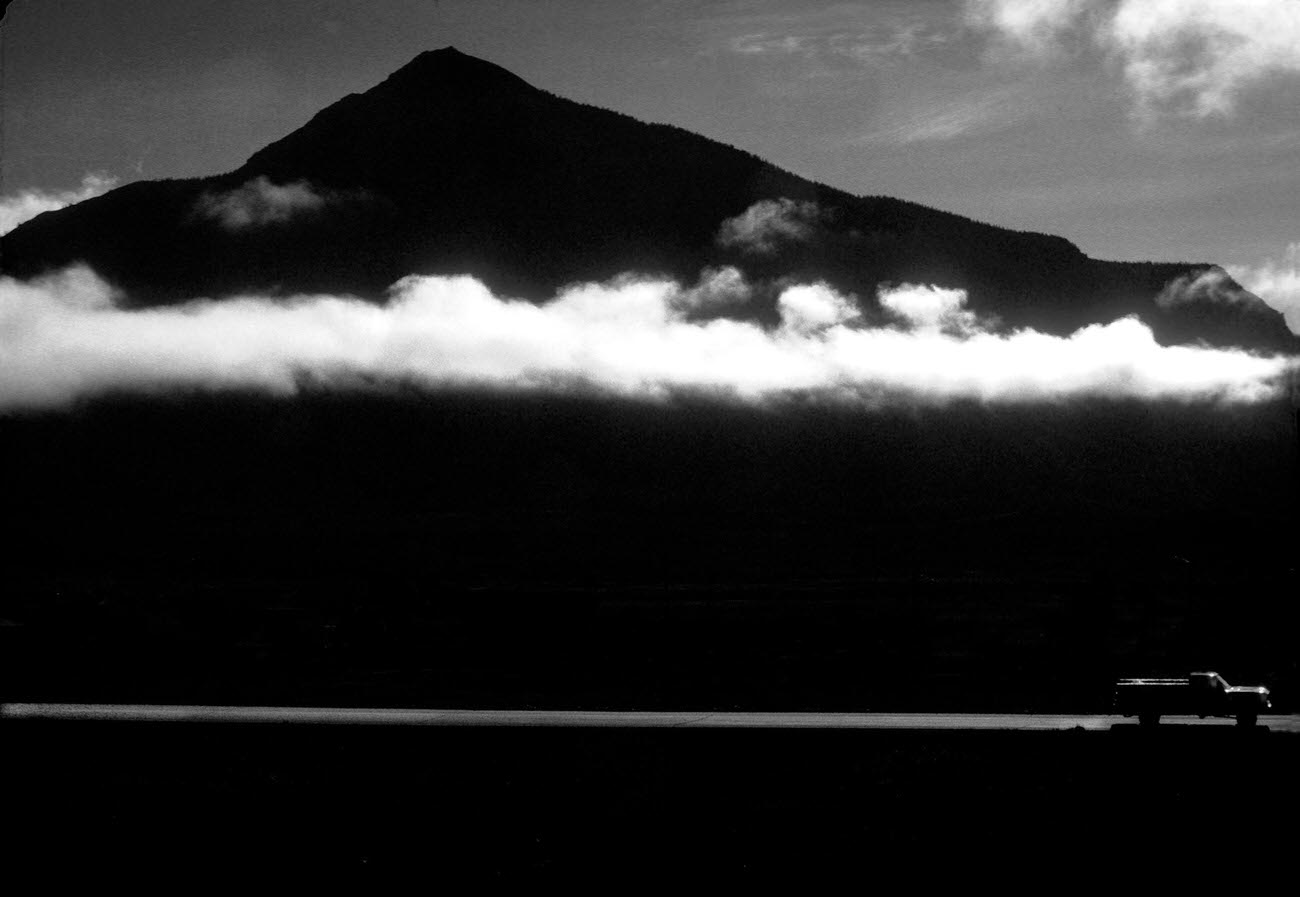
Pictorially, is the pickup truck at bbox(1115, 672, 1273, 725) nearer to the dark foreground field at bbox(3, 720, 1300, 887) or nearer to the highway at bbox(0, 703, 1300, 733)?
the highway at bbox(0, 703, 1300, 733)

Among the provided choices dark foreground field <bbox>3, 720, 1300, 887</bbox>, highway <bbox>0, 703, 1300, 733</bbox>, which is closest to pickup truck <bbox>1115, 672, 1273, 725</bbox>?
highway <bbox>0, 703, 1300, 733</bbox>

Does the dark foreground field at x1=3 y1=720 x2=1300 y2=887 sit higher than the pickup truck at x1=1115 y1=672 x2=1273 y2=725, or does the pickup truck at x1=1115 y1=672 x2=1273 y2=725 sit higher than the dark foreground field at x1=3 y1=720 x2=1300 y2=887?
the dark foreground field at x1=3 y1=720 x2=1300 y2=887

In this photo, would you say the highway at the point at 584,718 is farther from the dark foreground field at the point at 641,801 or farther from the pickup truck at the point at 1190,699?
the dark foreground field at the point at 641,801

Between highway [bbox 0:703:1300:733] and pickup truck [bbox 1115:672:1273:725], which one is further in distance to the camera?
pickup truck [bbox 1115:672:1273:725]

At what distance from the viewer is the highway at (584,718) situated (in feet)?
92.3

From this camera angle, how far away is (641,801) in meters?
20.4

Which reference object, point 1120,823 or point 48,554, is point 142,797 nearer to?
point 1120,823

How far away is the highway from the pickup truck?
35 centimetres

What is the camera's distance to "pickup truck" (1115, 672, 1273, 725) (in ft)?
95.1

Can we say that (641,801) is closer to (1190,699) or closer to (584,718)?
(584,718)

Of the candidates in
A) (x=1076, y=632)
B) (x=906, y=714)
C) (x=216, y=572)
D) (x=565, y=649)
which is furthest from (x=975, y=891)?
(x=216, y=572)

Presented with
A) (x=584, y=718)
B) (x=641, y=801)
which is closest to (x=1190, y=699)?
(x=584, y=718)

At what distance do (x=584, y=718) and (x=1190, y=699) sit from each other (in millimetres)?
13214

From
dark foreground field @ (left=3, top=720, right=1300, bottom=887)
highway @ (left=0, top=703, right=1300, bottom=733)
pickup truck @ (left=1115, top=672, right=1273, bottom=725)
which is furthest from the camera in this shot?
pickup truck @ (left=1115, top=672, right=1273, bottom=725)
